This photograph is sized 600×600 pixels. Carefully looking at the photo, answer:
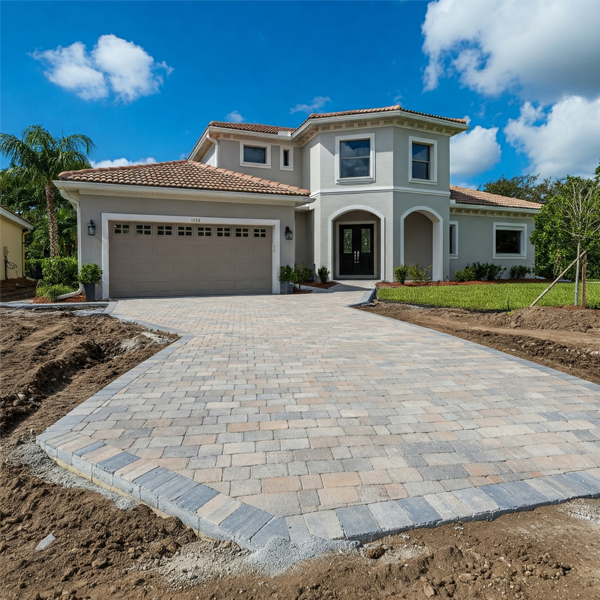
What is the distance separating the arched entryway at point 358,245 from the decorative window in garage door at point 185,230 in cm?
755

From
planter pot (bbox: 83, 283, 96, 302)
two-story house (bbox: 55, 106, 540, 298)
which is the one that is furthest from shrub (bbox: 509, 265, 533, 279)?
planter pot (bbox: 83, 283, 96, 302)

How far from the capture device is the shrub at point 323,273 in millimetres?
18030

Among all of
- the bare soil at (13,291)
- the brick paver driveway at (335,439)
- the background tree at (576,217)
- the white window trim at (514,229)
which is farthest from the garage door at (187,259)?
the white window trim at (514,229)

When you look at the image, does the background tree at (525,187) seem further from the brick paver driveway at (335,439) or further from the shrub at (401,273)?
the brick paver driveway at (335,439)

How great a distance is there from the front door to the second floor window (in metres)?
2.88

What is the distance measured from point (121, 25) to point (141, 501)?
39.5ft

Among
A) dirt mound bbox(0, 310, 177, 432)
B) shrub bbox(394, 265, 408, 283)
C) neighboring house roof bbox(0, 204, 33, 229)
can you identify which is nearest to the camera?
dirt mound bbox(0, 310, 177, 432)

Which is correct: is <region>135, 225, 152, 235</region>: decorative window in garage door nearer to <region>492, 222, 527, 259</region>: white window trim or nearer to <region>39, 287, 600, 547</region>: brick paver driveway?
<region>39, 287, 600, 547</region>: brick paver driveway

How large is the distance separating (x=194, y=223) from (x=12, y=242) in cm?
1467

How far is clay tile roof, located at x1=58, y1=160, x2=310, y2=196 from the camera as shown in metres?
13.7

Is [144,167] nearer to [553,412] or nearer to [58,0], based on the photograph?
[58,0]

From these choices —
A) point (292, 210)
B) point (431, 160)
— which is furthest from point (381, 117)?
point (292, 210)

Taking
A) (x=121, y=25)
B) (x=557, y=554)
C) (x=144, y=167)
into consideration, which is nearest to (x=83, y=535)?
(x=557, y=554)

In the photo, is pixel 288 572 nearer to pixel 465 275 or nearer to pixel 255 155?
pixel 465 275
